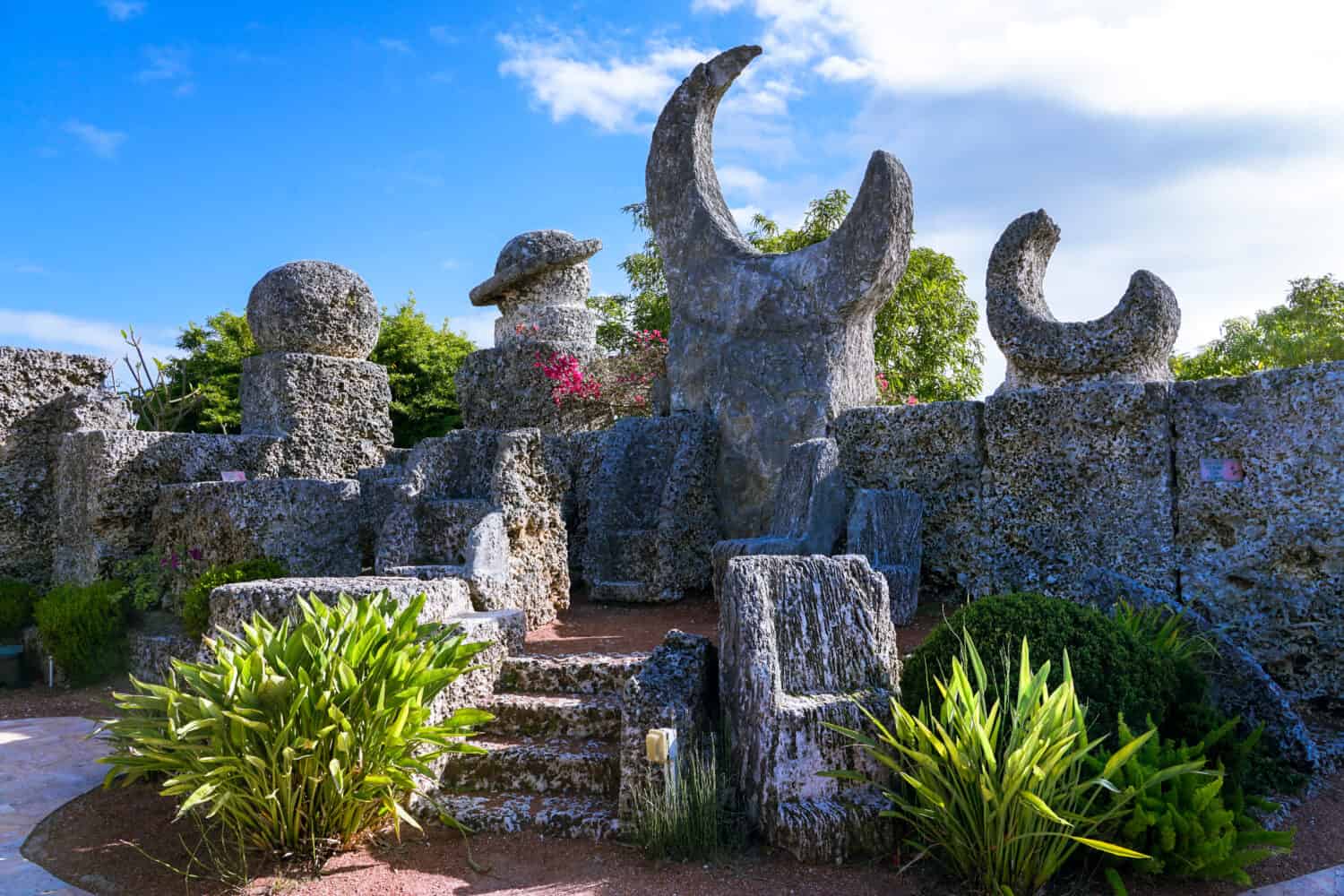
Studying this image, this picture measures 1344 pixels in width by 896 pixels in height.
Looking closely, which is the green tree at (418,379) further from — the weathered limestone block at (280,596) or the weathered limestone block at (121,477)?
the weathered limestone block at (280,596)

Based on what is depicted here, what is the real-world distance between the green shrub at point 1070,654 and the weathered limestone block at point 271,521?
502 centimetres

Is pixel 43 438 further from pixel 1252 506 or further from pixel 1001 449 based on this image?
pixel 1252 506

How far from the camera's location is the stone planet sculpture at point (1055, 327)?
21.9 ft

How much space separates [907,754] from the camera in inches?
155

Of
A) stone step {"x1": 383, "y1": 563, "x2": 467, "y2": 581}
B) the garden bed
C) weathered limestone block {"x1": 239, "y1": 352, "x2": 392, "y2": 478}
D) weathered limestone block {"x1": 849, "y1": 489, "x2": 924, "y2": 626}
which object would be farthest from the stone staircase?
weathered limestone block {"x1": 239, "y1": 352, "x2": 392, "y2": 478}

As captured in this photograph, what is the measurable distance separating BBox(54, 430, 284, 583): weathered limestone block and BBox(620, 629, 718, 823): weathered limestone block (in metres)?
5.29

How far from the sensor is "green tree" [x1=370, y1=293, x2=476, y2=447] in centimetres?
1966

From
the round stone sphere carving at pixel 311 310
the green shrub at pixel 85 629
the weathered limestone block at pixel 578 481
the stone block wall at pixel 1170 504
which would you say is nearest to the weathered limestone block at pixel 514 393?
the weathered limestone block at pixel 578 481

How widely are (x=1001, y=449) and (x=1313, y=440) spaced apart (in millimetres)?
1821

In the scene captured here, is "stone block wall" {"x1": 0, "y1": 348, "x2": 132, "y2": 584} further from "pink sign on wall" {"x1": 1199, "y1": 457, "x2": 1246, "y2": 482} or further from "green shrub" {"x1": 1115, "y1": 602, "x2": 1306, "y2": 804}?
"pink sign on wall" {"x1": 1199, "y1": 457, "x2": 1246, "y2": 482}

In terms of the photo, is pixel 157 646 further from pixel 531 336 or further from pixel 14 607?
pixel 531 336

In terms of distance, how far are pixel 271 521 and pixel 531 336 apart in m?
4.90

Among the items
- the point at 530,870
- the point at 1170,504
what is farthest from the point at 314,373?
the point at 1170,504

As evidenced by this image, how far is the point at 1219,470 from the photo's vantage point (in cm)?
578
